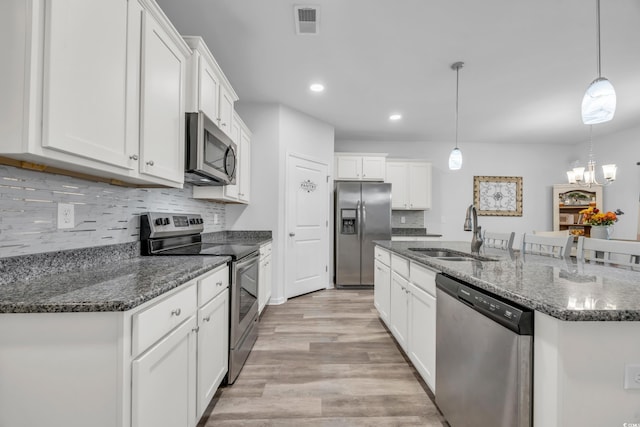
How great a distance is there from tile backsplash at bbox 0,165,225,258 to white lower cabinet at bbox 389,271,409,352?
6.40 feet

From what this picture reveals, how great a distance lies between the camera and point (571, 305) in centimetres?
89

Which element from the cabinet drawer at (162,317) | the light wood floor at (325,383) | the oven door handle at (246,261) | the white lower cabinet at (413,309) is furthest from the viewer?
the oven door handle at (246,261)

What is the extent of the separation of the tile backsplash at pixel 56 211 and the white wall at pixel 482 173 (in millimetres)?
4331

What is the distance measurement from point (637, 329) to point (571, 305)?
20 centimetres

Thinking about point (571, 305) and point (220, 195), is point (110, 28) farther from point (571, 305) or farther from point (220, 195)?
point (571, 305)

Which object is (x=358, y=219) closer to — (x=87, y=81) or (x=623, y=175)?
(x=87, y=81)

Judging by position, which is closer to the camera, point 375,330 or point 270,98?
point 375,330

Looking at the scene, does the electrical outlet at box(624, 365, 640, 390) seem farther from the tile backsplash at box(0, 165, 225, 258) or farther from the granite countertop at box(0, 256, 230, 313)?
the tile backsplash at box(0, 165, 225, 258)

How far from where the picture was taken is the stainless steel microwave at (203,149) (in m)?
1.88

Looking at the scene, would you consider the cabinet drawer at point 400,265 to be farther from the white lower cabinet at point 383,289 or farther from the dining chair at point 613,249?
the dining chair at point 613,249

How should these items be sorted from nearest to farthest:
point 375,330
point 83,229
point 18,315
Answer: point 18,315
point 83,229
point 375,330

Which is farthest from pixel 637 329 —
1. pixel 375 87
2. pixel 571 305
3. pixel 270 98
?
pixel 270 98

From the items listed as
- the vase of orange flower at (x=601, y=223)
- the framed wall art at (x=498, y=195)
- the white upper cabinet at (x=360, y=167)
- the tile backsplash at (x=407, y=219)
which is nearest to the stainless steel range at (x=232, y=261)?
the white upper cabinet at (x=360, y=167)

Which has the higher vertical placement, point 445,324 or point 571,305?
point 571,305
